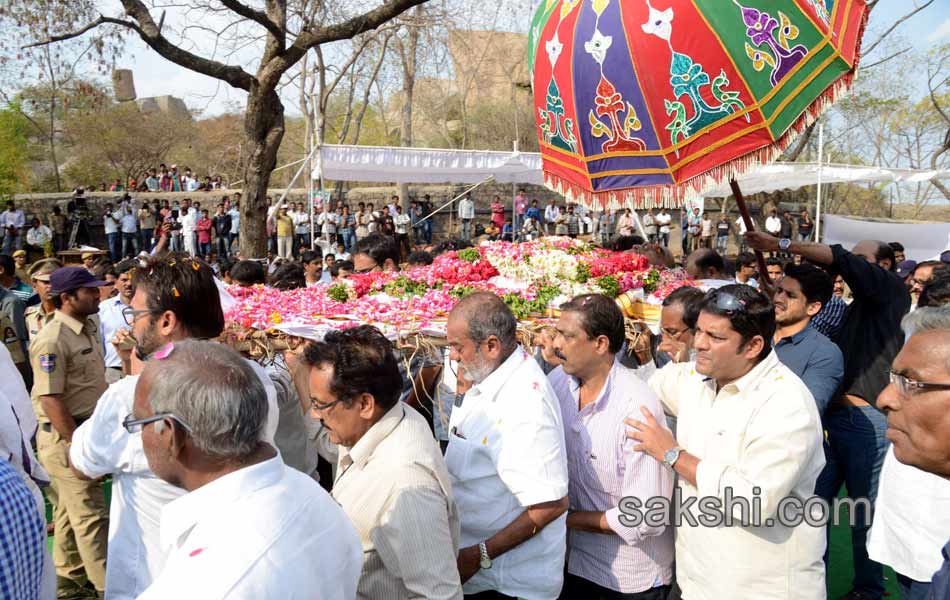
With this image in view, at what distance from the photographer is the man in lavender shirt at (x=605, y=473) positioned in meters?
2.89

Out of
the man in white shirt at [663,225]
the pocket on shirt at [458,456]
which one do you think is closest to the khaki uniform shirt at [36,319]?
the pocket on shirt at [458,456]

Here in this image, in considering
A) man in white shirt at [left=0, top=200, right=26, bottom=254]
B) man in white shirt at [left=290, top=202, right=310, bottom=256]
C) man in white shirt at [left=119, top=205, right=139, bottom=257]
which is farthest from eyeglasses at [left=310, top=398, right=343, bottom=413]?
man in white shirt at [left=0, top=200, right=26, bottom=254]

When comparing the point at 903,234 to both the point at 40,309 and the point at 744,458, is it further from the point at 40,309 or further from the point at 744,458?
the point at 40,309

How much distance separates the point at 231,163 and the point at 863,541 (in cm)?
3937

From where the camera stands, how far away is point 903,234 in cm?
1334

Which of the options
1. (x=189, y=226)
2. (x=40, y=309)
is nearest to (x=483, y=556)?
(x=40, y=309)

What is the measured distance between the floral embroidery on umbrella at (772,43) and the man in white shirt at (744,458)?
1674 mm

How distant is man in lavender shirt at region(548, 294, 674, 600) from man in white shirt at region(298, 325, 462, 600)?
0.80 m

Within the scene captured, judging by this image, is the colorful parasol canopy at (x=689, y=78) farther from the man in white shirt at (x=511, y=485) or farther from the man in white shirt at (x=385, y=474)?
the man in white shirt at (x=385, y=474)

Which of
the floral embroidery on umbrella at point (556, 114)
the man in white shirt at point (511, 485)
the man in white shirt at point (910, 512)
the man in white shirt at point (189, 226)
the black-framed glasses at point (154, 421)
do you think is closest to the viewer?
the black-framed glasses at point (154, 421)

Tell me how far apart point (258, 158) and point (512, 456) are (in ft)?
32.3

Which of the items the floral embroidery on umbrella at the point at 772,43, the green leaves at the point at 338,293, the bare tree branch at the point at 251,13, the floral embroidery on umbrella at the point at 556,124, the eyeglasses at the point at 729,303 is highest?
the bare tree branch at the point at 251,13

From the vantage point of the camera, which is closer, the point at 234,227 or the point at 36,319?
the point at 36,319

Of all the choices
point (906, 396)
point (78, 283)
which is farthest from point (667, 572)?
point (78, 283)
